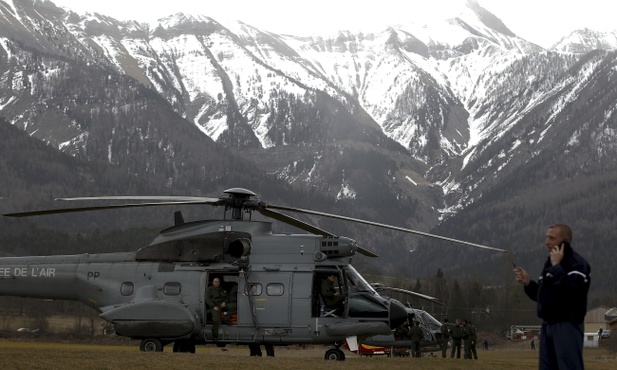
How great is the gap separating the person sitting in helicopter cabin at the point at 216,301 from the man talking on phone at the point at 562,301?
1649 cm

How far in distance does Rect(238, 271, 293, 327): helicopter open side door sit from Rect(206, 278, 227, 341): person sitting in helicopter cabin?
1.88ft

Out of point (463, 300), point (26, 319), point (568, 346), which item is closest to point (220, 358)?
point (568, 346)

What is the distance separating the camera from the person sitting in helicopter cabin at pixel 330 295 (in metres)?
34.5

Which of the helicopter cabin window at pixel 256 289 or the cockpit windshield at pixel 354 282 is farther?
the cockpit windshield at pixel 354 282

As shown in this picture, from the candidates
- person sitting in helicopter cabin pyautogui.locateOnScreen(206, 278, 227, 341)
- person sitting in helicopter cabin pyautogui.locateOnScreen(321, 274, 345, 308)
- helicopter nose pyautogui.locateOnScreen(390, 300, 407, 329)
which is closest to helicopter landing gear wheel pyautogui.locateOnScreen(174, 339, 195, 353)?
person sitting in helicopter cabin pyautogui.locateOnScreen(206, 278, 227, 341)

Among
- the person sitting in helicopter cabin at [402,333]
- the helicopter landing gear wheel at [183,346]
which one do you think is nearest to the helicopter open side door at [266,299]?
the helicopter landing gear wheel at [183,346]

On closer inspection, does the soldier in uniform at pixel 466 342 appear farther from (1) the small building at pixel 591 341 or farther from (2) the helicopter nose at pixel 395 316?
(1) the small building at pixel 591 341

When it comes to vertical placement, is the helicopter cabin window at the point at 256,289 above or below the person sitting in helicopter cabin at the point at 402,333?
above

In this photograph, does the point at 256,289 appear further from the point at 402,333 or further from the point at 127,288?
the point at 402,333

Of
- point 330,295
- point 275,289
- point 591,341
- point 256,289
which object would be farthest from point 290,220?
point 591,341

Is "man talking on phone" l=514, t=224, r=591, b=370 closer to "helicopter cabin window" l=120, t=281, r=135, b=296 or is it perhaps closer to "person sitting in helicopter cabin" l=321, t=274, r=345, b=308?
"person sitting in helicopter cabin" l=321, t=274, r=345, b=308

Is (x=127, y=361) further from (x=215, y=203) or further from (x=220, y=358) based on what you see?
(x=215, y=203)

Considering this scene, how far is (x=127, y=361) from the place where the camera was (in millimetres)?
26625

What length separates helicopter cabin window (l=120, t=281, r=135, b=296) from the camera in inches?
1409
